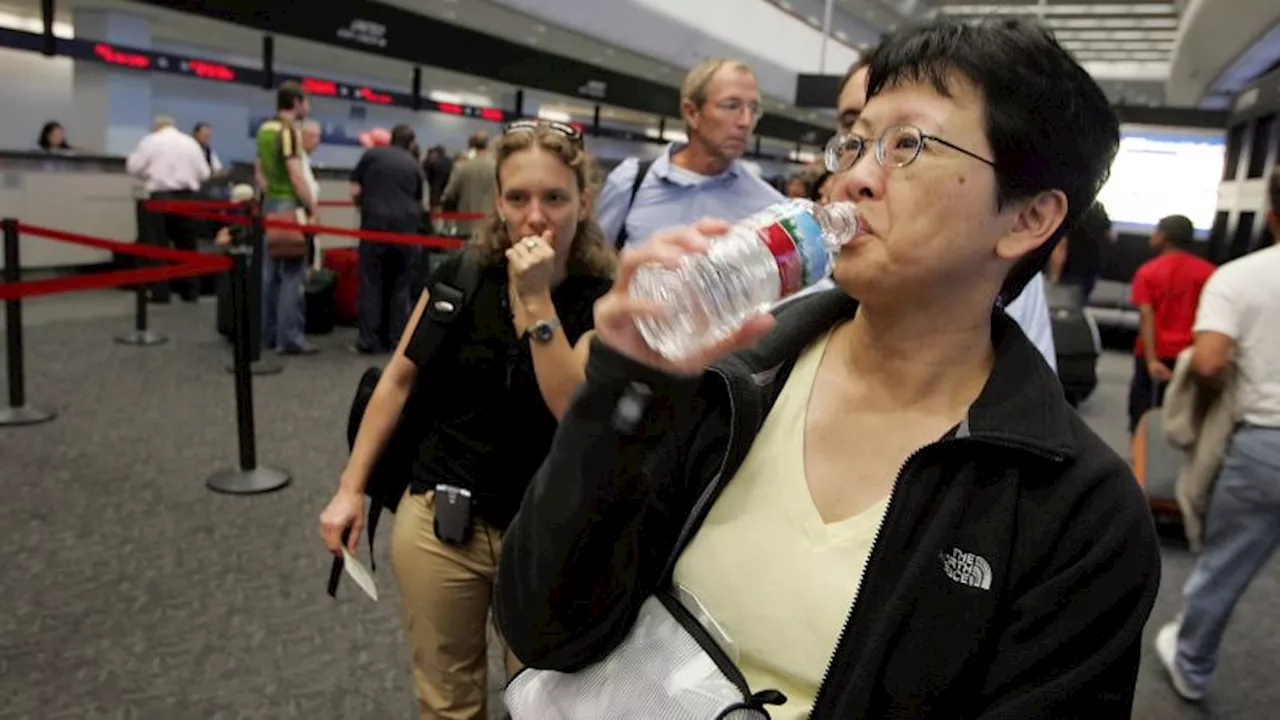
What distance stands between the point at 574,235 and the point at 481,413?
1.43 feet

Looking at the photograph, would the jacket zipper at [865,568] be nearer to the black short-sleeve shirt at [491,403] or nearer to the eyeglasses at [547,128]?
the black short-sleeve shirt at [491,403]

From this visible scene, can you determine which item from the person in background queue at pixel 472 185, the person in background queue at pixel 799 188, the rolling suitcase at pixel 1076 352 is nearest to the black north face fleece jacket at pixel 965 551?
the person in background queue at pixel 799 188

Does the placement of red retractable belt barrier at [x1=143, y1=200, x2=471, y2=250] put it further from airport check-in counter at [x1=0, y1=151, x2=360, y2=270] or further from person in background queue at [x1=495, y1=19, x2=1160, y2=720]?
person in background queue at [x1=495, y1=19, x2=1160, y2=720]

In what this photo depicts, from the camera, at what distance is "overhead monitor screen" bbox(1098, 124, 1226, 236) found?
11.0 meters

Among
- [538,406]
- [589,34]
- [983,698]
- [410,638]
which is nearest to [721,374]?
[983,698]

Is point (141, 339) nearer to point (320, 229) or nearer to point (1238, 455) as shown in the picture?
point (320, 229)

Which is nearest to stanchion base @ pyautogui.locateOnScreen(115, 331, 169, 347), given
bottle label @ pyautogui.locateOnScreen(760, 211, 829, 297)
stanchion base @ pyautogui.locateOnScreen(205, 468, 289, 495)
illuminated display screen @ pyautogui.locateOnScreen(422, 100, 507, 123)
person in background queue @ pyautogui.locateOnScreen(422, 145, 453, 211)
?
stanchion base @ pyautogui.locateOnScreen(205, 468, 289, 495)

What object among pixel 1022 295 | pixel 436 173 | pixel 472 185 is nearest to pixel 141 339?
pixel 472 185

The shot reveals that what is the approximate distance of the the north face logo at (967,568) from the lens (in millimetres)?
957

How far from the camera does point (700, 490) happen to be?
1112 mm

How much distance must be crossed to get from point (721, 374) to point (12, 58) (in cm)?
2041

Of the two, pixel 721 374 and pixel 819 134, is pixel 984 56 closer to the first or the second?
pixel 721 374

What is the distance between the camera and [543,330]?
70.4 inches

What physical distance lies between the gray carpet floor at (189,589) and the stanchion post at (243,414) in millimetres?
76
